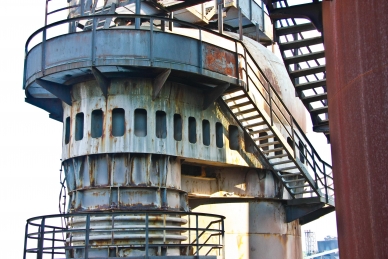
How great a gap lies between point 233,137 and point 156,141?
125 inches

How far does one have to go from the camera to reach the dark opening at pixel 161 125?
16.1m

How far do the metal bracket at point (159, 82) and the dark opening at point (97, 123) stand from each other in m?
1.62

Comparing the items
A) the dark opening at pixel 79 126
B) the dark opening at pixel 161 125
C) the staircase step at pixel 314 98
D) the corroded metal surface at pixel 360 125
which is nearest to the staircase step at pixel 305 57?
the staircase step at pixel 314 98

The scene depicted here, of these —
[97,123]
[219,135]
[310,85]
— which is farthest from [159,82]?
[310,85]

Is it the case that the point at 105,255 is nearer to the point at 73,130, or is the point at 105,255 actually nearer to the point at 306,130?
the point at 73,130

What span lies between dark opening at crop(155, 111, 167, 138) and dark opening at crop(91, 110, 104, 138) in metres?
1.57

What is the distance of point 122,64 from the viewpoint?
15.0 meters

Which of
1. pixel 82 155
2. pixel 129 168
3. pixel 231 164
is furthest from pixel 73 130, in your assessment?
pixel 231 164

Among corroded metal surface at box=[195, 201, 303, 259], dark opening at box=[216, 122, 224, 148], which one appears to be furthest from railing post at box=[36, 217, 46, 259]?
dark opening at box=[216, 122, 224, 148]

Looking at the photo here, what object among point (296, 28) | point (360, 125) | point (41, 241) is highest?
point (296, 28)

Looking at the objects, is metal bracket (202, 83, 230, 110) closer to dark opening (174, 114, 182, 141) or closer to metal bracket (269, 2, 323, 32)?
dark opening (174, 114, 182, 141)

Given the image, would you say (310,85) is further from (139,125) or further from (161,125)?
(139,125)

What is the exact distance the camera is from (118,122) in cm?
1595

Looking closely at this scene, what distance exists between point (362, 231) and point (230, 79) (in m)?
8.09
